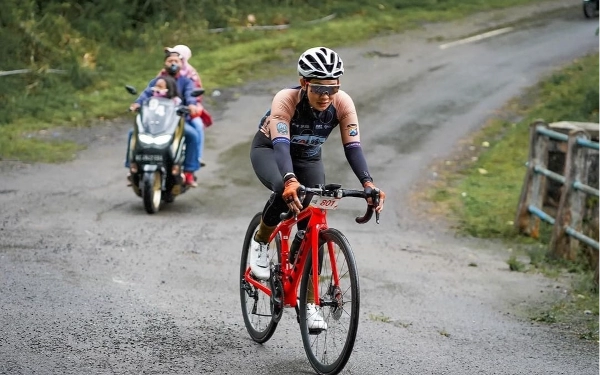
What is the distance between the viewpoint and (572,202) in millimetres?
11141

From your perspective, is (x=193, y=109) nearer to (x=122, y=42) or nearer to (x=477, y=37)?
(x=122, y=42)

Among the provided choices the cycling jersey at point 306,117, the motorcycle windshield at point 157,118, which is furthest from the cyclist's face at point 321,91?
the motorcycle windshield at point 157,118

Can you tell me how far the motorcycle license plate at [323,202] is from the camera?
243 inches

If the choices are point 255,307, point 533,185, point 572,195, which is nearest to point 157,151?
point 533,185

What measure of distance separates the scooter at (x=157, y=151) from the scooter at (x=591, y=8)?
18860 millimetres

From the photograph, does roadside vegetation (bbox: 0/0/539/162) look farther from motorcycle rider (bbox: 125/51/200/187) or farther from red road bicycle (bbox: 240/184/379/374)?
red road bicycle (bbox: 240/184/379/374)

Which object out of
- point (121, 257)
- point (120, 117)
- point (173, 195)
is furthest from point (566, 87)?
point (121, 257)

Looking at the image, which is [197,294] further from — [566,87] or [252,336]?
[566,87]

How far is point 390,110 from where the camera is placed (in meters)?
20.0

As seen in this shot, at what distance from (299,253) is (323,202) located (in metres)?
0.57

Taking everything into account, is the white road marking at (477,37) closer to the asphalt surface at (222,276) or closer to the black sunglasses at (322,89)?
the asphalt surface at (222,276)

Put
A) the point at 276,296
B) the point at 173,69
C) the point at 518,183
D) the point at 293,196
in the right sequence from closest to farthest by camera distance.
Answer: the point at 293,196
the point at 276,296
the point at 173,69
the point at 518,183

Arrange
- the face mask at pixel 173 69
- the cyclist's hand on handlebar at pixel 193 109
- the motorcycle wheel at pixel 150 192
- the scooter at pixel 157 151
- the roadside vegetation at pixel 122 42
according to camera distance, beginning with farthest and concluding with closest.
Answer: the roadside vegetation at pixel 122 42 → the face mask at pixel 173 69 → the cyclist's hand on handlebar at pixel 193 109 → the scooter at pixel 157 151 → the motorcycle wheel at pixel 150 192

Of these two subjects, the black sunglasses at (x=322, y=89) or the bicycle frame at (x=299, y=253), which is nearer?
the bicycle frame at (x=299, y=253)
